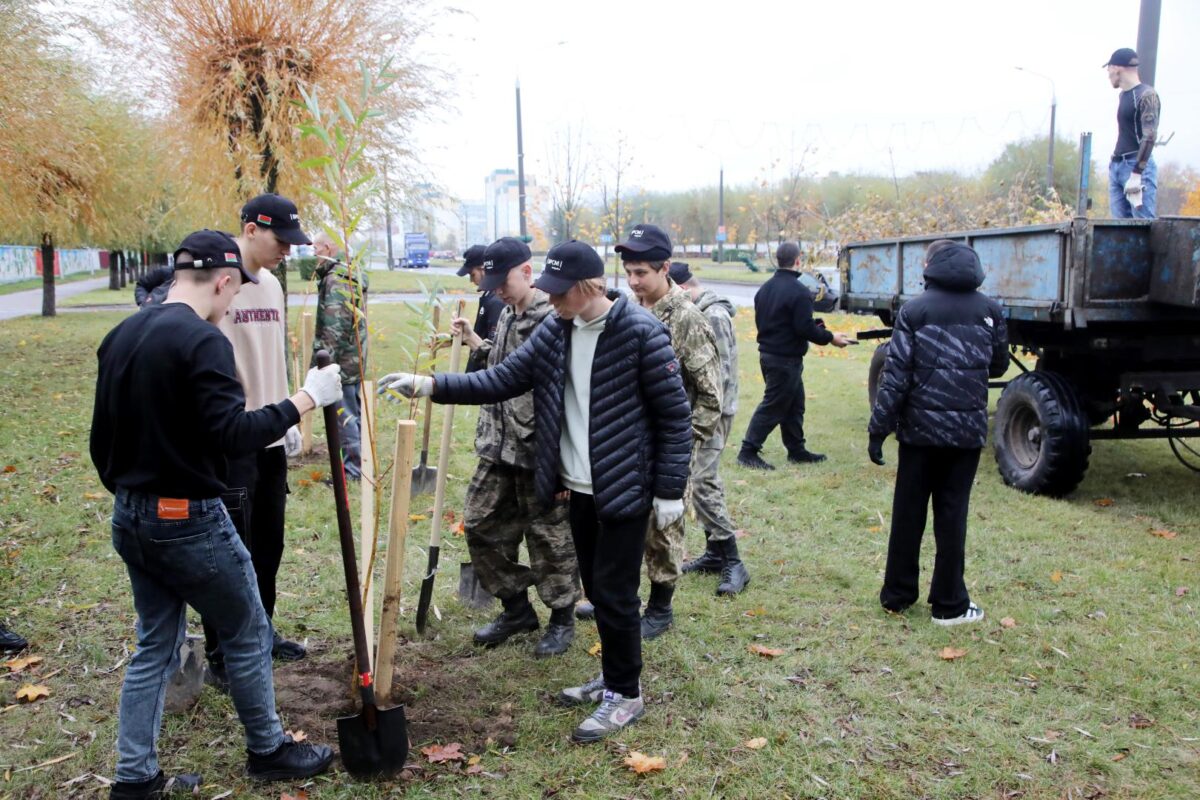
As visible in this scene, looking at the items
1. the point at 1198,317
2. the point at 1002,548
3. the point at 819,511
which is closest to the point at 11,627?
the point at 819,511

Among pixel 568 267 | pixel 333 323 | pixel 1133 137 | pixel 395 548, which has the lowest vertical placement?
pixel 395 548

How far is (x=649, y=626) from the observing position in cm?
439

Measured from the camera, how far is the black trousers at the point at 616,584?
3.42 m

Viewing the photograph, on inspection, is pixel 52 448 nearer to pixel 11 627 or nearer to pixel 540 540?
pixel 11 627

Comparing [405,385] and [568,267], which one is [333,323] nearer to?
[405,385]

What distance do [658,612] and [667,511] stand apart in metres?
1.24

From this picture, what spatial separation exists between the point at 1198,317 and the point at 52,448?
919cm

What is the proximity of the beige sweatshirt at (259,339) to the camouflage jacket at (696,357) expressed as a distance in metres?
1.79

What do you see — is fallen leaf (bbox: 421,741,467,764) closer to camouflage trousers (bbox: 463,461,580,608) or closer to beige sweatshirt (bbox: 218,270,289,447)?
camouflage trousers (bbox: 463,461,580,608)

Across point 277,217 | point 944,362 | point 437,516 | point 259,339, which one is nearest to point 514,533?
point 437,516

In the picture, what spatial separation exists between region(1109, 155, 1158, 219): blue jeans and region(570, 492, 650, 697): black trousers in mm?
5850

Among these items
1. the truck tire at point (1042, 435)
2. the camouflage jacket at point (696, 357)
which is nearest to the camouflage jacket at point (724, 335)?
the camouflage jacket at point (696, 357)

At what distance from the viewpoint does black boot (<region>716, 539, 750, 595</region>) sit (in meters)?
5.04

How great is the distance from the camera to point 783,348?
788cm
